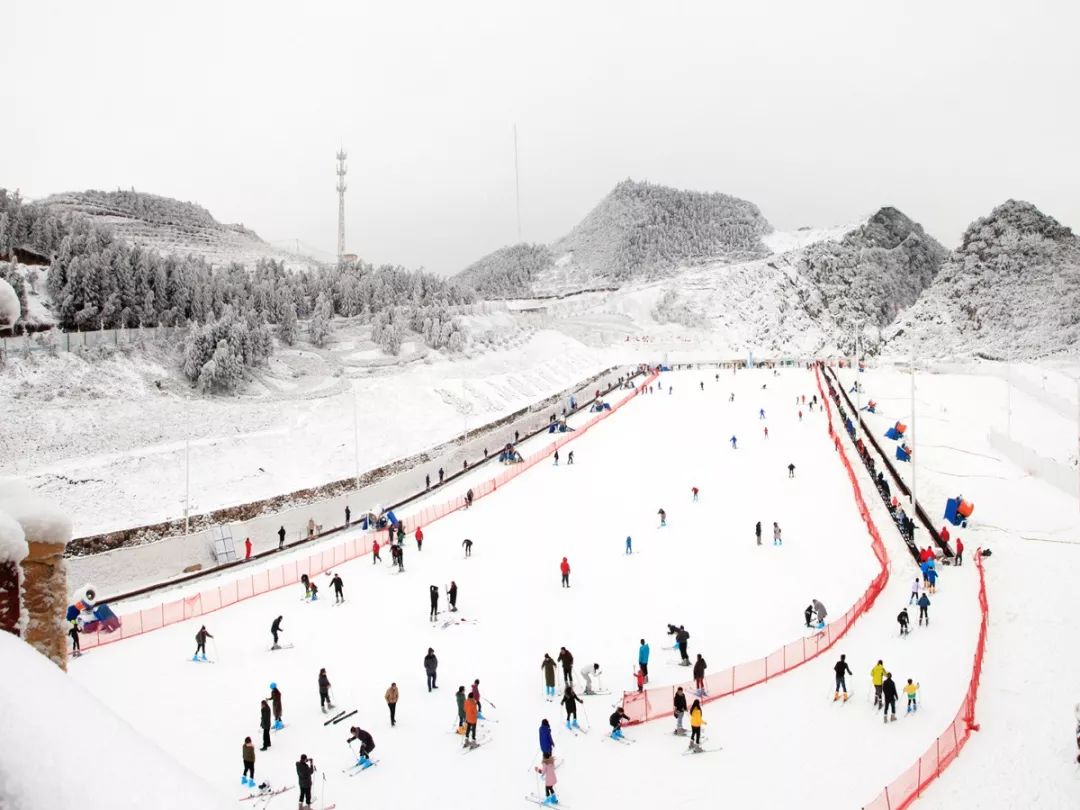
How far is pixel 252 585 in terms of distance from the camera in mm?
20766

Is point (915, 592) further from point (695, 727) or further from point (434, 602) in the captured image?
point (434, 602)

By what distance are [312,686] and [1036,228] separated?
126m

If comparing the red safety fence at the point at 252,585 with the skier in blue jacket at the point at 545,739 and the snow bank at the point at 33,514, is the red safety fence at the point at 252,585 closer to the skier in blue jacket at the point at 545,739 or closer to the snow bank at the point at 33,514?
the skier in blue jacket at the point at 545,739

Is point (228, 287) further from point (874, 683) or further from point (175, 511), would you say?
point (874, 683)

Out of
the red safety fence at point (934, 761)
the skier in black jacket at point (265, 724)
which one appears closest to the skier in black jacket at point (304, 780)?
the skier in black jacket at point (265, 724)

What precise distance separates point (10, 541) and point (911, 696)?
1366 centimetres

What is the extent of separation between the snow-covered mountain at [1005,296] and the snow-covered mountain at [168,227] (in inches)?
3211

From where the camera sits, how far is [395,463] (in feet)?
129

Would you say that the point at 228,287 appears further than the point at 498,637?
Yes

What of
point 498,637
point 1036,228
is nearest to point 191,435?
point 498,637

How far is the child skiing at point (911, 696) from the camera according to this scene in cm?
1322

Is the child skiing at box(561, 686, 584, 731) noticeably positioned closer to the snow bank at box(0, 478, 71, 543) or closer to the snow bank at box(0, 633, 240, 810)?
the snow bank at box(0, 478, 71, 543)

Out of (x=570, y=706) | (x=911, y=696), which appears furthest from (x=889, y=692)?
(x=570, y=706)

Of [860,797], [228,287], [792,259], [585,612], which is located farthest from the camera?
[792,259]
